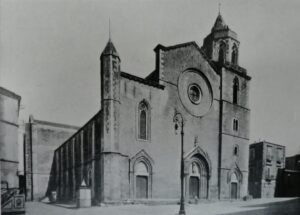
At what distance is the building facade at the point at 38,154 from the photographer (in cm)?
2689

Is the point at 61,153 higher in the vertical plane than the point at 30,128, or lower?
lower

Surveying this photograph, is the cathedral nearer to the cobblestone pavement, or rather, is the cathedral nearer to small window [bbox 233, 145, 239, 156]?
small window [bbox 233, 145, 239, 156]

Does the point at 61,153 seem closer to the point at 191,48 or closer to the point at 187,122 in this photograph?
the point at 187,122

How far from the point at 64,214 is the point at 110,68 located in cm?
788

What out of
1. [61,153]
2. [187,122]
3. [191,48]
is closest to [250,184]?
[187,122]

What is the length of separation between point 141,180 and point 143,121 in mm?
3533

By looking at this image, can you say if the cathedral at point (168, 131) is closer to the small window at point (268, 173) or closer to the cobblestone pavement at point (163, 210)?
the cobblestone pavement at point (163, 210)

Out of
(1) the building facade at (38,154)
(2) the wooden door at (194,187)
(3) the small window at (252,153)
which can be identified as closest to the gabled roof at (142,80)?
(2) the wooden door at (194,187)

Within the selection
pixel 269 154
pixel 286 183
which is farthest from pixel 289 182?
pixel 269 154

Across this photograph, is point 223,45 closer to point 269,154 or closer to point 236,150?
point 236,150

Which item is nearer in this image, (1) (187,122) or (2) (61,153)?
(1) (187,122)

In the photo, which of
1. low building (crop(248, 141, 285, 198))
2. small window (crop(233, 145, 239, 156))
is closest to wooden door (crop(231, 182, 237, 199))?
A: small window (crop(233, 145, 239, 156))

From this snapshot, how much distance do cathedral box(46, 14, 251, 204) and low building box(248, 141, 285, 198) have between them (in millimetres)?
7983

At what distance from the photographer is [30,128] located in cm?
2716
